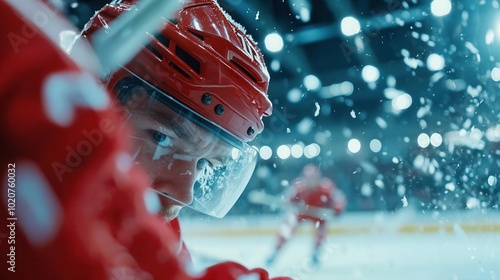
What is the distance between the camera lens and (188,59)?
3.19 ft

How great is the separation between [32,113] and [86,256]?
71mm

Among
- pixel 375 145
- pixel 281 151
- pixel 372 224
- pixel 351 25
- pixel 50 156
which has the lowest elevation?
pixel 375 145

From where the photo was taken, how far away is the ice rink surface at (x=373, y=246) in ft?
12.0

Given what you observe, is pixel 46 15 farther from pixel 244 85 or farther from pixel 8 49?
pixel 244 85

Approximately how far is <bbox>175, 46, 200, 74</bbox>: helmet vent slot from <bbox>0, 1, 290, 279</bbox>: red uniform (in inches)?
27.8

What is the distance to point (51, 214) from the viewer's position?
234 mm

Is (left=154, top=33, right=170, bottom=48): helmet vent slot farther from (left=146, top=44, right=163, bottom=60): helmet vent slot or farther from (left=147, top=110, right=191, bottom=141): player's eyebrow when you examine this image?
(left=147, top=110, right=191, bottom=141): player's eyebrow

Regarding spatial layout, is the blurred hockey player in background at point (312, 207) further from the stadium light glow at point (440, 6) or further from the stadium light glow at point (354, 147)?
the stadium light glow at point (440, 6)

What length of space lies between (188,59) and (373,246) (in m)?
4.32

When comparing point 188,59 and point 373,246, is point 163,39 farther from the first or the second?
point 373,246

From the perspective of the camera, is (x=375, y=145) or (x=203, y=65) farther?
(x=375, y=145)

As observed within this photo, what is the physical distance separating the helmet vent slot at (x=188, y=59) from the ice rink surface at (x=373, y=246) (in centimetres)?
177

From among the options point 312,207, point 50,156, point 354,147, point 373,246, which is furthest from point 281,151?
point 50,156

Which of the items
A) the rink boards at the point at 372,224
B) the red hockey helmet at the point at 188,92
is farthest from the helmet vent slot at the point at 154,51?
the rink boards at the point at 372,224
